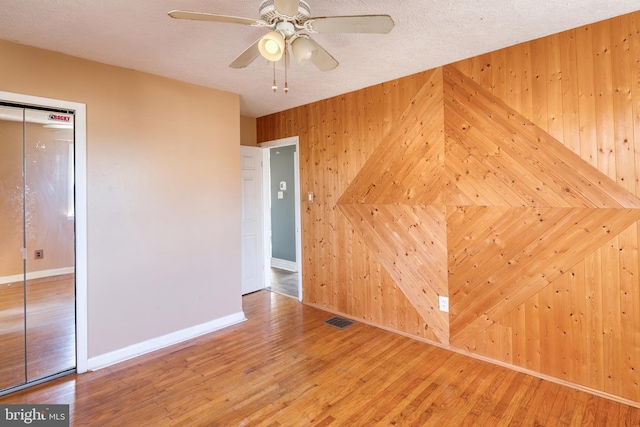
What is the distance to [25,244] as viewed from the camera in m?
2.54

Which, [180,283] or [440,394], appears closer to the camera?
[440,394]

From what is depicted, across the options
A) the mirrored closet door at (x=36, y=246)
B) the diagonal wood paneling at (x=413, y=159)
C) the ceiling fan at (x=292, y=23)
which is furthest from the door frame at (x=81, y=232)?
the diagonal wood paneling at (x=413, y=159)

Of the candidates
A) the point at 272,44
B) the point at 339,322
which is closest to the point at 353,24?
the point at 272,44

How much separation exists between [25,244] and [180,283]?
4.12 feet

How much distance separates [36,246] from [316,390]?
8.02ft

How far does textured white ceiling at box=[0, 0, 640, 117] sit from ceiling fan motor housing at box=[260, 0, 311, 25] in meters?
0.36

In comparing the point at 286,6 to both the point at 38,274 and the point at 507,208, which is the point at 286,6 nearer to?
the point at 507,208

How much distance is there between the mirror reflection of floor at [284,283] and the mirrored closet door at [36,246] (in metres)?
2.62

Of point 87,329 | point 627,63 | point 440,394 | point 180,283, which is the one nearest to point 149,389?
point 87,329

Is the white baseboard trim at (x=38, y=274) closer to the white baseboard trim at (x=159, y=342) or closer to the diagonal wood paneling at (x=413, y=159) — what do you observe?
the white baseboard trim at (x=159, y=342)

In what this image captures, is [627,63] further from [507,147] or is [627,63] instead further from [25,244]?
[25,244]

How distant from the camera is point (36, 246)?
2.59 m

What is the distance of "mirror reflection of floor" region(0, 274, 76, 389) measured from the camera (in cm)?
246

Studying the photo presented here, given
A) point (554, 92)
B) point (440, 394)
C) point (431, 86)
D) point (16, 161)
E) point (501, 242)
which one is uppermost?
point (431, 86)
